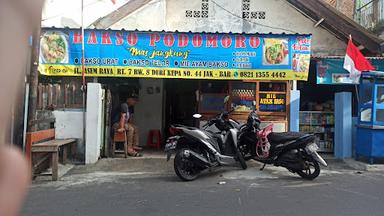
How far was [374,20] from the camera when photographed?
15.3 metres

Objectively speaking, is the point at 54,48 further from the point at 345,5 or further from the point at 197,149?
the point at 345,5

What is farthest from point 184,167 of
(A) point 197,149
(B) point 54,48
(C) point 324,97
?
(C) point 324,97

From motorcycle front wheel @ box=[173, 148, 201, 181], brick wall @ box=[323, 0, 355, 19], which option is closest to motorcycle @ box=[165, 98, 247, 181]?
motorcycle front wheel @ box=[173, 148, 201, 181]

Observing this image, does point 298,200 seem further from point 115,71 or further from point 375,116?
point 115,71

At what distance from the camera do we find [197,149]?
8695mm

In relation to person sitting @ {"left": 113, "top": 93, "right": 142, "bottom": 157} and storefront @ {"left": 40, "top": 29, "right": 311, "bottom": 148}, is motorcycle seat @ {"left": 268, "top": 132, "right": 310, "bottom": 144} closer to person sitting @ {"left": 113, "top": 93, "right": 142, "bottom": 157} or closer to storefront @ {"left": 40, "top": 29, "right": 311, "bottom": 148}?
storefront @ {"left": 40, "top": 29, "right": 311, "bottom": 148}

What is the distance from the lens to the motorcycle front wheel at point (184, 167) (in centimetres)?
848

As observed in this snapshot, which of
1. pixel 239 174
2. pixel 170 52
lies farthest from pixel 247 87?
pixel 239 174

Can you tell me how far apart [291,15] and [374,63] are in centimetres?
271

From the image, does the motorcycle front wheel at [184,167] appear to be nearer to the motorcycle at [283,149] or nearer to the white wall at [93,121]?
the motorcycle at [283,149]

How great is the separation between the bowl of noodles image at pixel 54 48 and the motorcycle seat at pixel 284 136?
195 inches

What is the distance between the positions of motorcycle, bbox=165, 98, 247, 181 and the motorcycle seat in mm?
700

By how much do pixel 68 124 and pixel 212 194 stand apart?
4.78 metres

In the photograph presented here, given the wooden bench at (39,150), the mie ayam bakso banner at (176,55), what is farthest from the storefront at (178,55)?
the wooden bench at (39,150)
